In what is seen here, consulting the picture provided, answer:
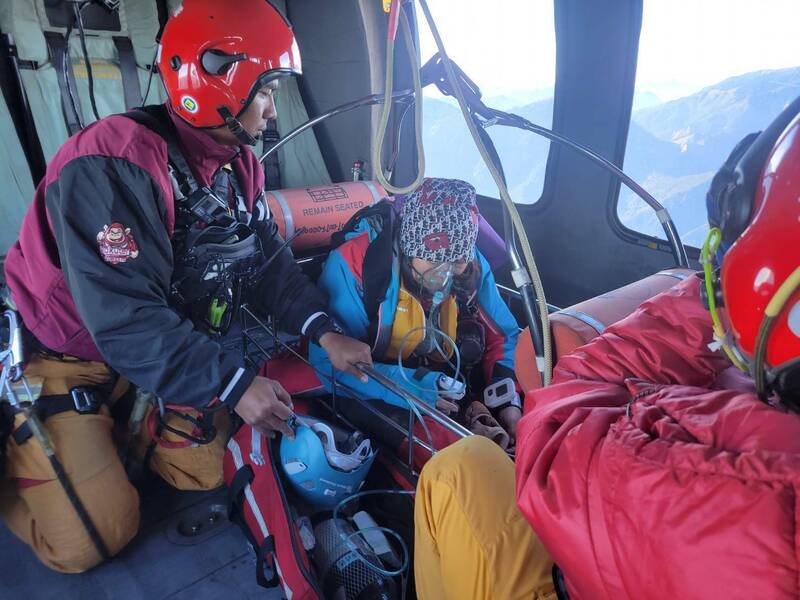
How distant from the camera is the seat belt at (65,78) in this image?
362 centimetres

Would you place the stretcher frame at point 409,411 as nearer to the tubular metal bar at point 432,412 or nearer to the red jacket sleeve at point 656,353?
the tubular metal bar at point 432,412

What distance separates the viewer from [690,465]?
0.60 meters

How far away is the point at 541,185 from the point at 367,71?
184 cm

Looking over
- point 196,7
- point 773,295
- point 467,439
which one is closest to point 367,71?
point 196,7

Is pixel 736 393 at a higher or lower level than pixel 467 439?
higher

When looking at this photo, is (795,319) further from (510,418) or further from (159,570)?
(159,570)

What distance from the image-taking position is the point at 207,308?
6.19 feet

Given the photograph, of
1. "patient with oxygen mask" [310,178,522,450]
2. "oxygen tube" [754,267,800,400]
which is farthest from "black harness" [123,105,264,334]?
"oxygen tube" [754,267,800,400]

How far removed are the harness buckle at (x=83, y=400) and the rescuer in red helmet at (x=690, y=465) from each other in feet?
5.11

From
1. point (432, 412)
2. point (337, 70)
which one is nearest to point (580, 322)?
point (432, 412)

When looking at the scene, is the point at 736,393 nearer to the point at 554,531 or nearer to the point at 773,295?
the point at 773,295

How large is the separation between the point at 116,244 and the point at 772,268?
148 cm

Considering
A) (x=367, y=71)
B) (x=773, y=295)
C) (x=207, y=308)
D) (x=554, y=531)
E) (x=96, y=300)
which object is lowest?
(x=207, y=308)

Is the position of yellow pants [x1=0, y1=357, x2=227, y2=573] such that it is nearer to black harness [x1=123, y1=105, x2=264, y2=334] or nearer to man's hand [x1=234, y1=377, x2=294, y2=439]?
black harness [x1=123, y1=105, x2=264, y2=334]
